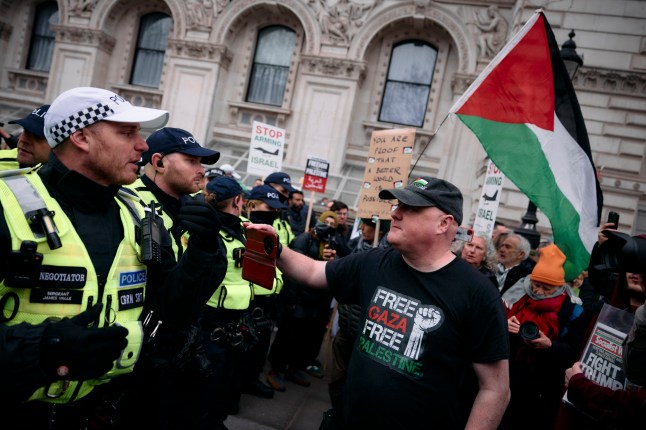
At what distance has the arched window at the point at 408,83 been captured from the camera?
15266mm

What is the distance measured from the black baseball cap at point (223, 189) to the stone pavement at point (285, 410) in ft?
7.17

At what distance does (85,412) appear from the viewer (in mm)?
1978

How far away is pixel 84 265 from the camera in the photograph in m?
1.74

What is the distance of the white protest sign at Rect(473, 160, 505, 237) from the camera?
639cm

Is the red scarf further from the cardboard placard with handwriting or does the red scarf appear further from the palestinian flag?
the cardboard placard with handwriting

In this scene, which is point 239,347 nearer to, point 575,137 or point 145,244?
point 145,244

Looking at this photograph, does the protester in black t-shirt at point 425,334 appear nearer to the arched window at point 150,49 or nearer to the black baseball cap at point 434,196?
the black baseball cap at point 434,196

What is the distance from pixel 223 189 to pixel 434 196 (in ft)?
5.73

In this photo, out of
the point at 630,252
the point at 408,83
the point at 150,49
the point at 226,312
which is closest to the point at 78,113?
the point at 226,312

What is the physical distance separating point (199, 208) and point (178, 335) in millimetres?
1186

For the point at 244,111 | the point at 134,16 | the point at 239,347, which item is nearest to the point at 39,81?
the point at 134,16

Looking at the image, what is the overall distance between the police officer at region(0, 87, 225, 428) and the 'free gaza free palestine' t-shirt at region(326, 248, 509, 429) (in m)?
0.88

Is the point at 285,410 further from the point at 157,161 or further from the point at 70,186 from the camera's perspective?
the point at 70,186

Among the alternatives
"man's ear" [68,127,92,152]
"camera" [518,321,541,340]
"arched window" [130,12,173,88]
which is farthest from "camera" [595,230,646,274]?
"arched window" [130,12,173,88]
